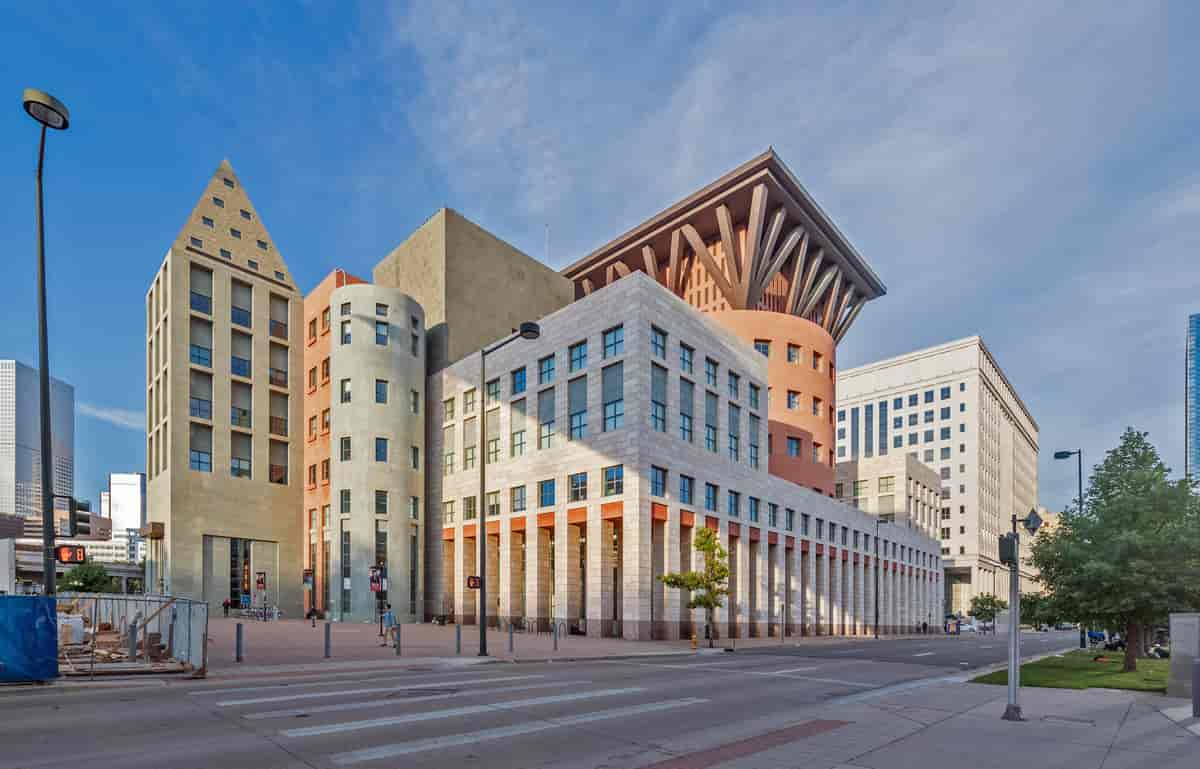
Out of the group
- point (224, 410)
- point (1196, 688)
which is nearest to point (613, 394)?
point (1196, 688)

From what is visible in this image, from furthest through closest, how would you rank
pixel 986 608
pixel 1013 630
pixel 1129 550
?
pixel 986 608 < pixel 1129 550 < pixel 1013 630

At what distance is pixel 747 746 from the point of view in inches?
410

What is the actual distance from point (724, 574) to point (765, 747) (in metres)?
29.5

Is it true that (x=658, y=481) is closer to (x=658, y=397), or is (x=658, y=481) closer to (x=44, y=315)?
(x=658, y=397)

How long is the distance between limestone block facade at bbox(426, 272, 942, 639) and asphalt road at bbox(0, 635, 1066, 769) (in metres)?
26.2

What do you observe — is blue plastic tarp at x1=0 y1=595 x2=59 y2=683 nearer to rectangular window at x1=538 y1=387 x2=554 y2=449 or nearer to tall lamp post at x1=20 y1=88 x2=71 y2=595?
tall lamp post at x1=20 y1=88 x2=71 y2=595

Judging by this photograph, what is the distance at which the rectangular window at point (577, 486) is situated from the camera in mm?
47134

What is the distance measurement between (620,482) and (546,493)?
751 centimetres

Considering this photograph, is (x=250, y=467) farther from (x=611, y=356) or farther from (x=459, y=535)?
(x=611, y=356)

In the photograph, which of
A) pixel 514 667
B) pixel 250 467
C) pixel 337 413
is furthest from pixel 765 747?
pixel 250 467

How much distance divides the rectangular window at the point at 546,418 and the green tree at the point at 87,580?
86.1m

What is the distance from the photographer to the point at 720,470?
169 feet

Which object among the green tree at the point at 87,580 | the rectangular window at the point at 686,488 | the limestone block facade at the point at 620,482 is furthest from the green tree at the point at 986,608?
the green tree at the point at 87,580

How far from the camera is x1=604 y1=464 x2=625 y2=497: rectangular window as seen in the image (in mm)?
44344
